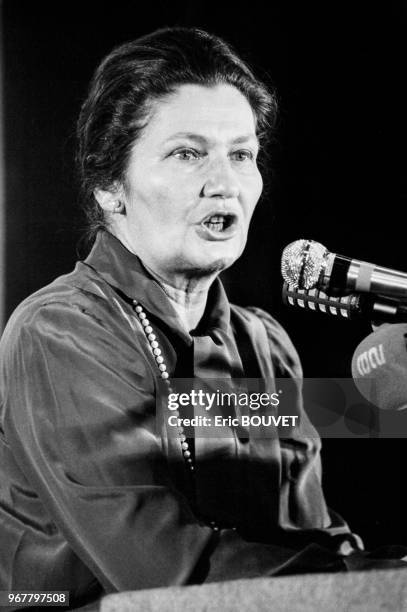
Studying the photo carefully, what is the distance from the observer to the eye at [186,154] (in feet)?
4.62

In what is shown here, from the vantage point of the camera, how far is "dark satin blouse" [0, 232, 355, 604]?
4.38 feet

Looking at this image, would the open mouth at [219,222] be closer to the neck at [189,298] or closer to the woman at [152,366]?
the woman at [152,366]

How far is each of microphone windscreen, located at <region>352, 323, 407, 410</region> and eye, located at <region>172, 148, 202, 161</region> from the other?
1.53 ft

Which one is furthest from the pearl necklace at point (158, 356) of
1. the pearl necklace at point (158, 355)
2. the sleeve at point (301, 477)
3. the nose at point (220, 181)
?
the nose at point (220, 181)

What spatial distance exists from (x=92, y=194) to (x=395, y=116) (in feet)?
2.22

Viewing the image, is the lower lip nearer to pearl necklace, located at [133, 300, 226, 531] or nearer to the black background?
the black background

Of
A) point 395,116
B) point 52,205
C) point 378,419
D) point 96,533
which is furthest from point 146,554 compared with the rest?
point 395,116

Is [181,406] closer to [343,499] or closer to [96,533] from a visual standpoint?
[96,533]

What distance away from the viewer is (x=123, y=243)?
142cm

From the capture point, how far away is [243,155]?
146 cm

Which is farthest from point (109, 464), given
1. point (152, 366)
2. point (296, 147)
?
point (296, 147)

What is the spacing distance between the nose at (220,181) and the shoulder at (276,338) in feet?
0.78

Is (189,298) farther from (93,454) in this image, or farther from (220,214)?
(93,454)

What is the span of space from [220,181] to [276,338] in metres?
0.34
